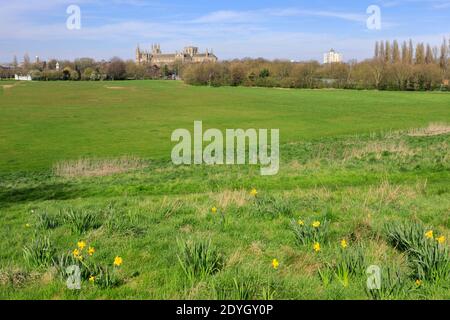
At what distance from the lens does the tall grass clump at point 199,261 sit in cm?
572

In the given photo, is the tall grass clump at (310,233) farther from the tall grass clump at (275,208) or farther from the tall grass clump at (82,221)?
the tall grass clump at (82,221)

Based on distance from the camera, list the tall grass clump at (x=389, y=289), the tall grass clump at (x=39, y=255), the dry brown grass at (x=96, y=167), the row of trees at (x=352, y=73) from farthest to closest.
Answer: the row of trees at (x=352, y=73) < the dry brown grass at (x=96, y=167) < the tall grass clump at (x=39, y=255) < the tall grass clump at (x=389, y=289)

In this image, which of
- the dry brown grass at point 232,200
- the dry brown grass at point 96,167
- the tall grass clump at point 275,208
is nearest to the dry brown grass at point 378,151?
the dry brown grass at point 96,167

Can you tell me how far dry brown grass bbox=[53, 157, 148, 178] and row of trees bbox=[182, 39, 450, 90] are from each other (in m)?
115

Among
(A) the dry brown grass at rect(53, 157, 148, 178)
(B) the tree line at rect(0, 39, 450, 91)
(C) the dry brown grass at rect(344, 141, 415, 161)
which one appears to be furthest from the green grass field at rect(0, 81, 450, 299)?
(B) the tree line at rect(0, 39, 450, 91)

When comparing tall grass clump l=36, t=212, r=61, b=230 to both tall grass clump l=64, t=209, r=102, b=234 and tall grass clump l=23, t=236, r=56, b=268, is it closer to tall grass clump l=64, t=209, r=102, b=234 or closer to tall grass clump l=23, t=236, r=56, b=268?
tall grass clump l=64, t=209, r=102, b=234

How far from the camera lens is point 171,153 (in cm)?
3641

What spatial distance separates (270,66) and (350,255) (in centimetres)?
17185

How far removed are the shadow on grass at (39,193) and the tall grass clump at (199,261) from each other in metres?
12.6

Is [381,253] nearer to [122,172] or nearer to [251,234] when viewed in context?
[251,234]

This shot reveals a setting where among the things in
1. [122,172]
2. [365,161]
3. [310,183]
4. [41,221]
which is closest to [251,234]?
[41,221]

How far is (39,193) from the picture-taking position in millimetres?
19281

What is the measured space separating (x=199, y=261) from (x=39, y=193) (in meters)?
15.3

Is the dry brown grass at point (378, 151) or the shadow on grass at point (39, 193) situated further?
the dry brown grass at point (378, 151)
